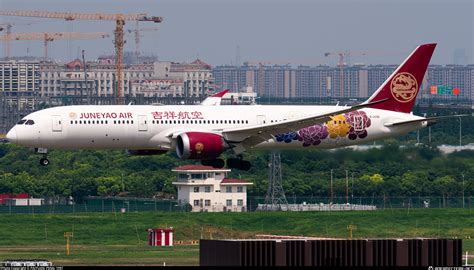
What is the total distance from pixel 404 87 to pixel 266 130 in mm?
14349

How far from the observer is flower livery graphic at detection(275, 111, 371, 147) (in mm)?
123312

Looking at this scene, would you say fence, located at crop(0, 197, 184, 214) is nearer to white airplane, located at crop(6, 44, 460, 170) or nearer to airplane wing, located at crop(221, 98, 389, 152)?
white airplane, located at crop(6, 44, 460, 170)

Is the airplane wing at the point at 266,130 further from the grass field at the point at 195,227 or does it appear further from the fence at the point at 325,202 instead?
the fence at the point at 325,202

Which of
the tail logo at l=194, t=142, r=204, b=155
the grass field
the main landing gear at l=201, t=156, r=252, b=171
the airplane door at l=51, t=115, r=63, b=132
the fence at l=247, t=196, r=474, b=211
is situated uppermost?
the airplane door at l=51, t=115, r=63, b=132

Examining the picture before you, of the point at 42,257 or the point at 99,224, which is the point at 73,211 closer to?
the point at 99,224

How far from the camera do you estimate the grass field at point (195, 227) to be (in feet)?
509

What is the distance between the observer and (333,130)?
406ft

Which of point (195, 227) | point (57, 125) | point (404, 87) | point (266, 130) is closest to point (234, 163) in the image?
point (266, 130)

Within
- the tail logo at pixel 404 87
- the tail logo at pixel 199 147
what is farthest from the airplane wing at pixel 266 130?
the tail logo at pixel 404 87

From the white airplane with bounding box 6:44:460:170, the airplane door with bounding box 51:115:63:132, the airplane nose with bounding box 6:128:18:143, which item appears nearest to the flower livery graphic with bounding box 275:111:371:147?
the white airplane with bounding box 6:44:460:170

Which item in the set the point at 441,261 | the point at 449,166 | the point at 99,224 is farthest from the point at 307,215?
the point at 441,261

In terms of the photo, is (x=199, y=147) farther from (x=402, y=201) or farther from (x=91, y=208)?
(x=402, y=201)

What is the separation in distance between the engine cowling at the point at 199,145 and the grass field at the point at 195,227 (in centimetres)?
2767

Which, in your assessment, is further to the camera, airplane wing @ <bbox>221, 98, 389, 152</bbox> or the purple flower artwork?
the purple flower artwork
